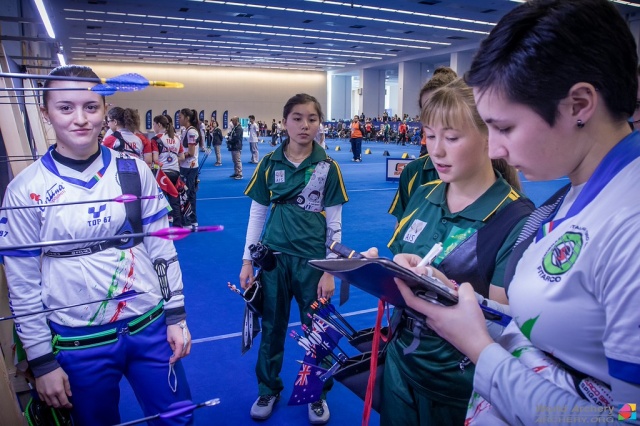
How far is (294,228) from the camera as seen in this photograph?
8.45 feet

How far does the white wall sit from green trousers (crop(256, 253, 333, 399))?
29747 mm

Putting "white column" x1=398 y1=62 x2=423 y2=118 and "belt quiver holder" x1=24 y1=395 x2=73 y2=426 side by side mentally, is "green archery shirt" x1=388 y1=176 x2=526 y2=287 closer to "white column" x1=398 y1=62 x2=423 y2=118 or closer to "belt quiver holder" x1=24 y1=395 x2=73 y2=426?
"belt quiver holder" x1=24 y1=395 x2=73 y2=426

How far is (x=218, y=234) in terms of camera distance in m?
6.28

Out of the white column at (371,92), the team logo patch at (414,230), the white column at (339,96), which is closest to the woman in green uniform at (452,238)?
the team logo patch at (414,230)

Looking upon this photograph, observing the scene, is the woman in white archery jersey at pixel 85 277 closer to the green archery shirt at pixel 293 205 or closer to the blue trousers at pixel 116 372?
the blue trousers at pixel 116 372

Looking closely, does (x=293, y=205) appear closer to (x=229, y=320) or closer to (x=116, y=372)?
(x=116, y=372)

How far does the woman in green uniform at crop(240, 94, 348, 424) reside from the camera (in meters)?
2.58

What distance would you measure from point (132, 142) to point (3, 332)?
422 cm

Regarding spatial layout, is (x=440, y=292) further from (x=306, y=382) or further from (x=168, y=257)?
(x=306, y=382)

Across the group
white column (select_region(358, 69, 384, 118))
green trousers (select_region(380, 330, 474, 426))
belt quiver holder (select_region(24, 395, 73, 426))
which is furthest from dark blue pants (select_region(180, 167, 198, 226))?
white column (select_region(358, 69, 384, 118))

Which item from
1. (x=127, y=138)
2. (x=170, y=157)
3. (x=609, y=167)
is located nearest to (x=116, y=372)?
(x=609, y=167)

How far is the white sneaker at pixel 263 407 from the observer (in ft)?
8.25

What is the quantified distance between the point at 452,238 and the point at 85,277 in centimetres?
123

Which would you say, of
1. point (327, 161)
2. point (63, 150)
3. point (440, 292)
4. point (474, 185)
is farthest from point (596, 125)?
point (327, 161)
